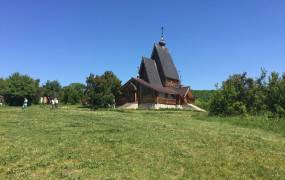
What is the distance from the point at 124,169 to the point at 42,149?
14.8ft

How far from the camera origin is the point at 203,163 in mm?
15820

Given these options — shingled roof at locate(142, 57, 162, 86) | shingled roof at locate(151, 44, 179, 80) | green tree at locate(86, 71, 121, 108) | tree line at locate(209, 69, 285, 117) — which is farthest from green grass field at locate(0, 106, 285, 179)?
shingled roof at locate(151, 44, 179, 80)

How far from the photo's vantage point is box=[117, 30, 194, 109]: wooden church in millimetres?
66562

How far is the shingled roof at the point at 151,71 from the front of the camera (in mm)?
70188

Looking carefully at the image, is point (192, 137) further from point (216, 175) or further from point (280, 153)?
point (216, 175)

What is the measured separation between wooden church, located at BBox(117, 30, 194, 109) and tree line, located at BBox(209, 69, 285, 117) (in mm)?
26323

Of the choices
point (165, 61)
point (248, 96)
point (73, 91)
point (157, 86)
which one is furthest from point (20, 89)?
point (248, 96)

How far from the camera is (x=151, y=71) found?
71.4 m

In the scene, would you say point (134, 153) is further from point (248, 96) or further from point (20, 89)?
point (20, 89)

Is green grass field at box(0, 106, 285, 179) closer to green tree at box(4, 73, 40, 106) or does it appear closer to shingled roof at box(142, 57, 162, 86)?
shingled roof at box(142, 57, 162, 86)

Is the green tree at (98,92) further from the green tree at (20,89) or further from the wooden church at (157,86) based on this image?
the green tree at (20,89)

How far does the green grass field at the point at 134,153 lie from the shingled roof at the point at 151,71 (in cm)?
4706

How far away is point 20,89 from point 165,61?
27.5 meters

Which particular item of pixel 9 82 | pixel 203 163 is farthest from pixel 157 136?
pixel 9 82
